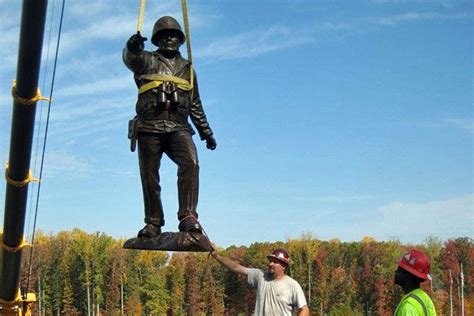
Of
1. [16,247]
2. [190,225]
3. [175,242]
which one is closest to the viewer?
[175,242]

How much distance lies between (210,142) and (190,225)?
120 cm

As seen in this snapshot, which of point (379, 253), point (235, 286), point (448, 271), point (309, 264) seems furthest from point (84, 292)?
point (448, 271)

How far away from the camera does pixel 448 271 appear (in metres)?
65.4

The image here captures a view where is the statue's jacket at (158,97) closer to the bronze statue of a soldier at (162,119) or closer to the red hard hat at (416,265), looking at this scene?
the bronze statue of a soldier at (162,119)

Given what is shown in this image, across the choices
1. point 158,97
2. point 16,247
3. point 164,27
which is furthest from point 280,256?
point 16,247

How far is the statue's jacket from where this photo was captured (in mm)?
7078

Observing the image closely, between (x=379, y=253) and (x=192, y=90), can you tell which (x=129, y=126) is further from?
(x=379, y=253)

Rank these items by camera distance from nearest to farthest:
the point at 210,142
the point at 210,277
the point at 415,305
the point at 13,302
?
the point at 415,305 < the point at 210,142 < the point at 13,302 < the point at 210,277

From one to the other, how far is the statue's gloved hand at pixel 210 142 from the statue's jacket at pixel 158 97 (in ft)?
1.24

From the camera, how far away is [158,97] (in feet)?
23.0

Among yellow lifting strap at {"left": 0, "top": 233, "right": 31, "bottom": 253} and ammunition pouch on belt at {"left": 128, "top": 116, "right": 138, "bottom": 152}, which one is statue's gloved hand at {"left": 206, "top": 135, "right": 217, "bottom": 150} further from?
yellow lifting strap at {"left": 0, "top": 233, "right": 31, "bottom": 253}

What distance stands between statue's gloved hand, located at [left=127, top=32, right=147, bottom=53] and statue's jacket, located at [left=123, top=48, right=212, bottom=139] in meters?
0.06

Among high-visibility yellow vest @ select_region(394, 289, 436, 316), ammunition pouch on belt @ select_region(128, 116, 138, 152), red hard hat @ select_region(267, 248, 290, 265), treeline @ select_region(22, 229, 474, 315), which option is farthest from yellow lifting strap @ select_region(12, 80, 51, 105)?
treeline @ select_region(22, 229, 474, 315)

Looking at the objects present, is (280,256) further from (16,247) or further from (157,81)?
(16,247)
